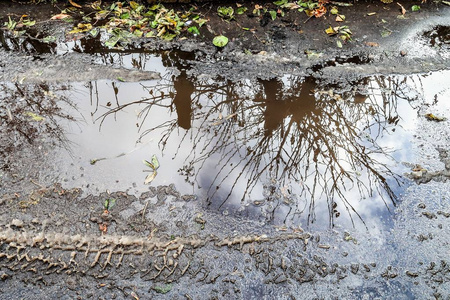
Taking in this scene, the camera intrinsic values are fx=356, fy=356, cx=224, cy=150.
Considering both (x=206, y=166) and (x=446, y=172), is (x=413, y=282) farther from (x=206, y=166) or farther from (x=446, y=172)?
(x=206, y=166)

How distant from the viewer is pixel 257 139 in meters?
3.19

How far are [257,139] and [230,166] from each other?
0.39m

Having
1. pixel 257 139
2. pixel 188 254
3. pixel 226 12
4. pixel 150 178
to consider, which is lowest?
pixel 188 254

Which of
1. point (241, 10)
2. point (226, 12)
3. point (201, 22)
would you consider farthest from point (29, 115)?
point (241, 10)

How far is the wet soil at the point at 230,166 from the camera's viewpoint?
2352 mm

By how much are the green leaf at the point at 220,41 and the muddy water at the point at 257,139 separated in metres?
0.44

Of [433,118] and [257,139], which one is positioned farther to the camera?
[433,118]

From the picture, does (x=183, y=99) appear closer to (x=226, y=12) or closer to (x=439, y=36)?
(x=226, y=12)

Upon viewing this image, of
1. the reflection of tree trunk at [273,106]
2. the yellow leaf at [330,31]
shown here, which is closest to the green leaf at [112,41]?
the reflection of tree trunk at [273,106]

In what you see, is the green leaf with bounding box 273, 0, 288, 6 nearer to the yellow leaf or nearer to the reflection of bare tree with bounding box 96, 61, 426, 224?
the yellow leaf

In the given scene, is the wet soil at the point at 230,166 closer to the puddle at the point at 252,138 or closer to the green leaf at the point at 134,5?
the puddle at the point at 252,138

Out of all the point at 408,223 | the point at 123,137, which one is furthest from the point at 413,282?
the point at 123,137

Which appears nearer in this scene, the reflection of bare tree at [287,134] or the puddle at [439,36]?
the reflection of bare tree at [287,134]

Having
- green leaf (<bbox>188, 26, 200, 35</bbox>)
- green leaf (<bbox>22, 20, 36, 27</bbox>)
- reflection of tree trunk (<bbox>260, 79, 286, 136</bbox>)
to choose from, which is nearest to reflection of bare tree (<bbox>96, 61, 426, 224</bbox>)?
reflection of tree trunk (<bbox>260, 79, 286, 136</bbox>)
